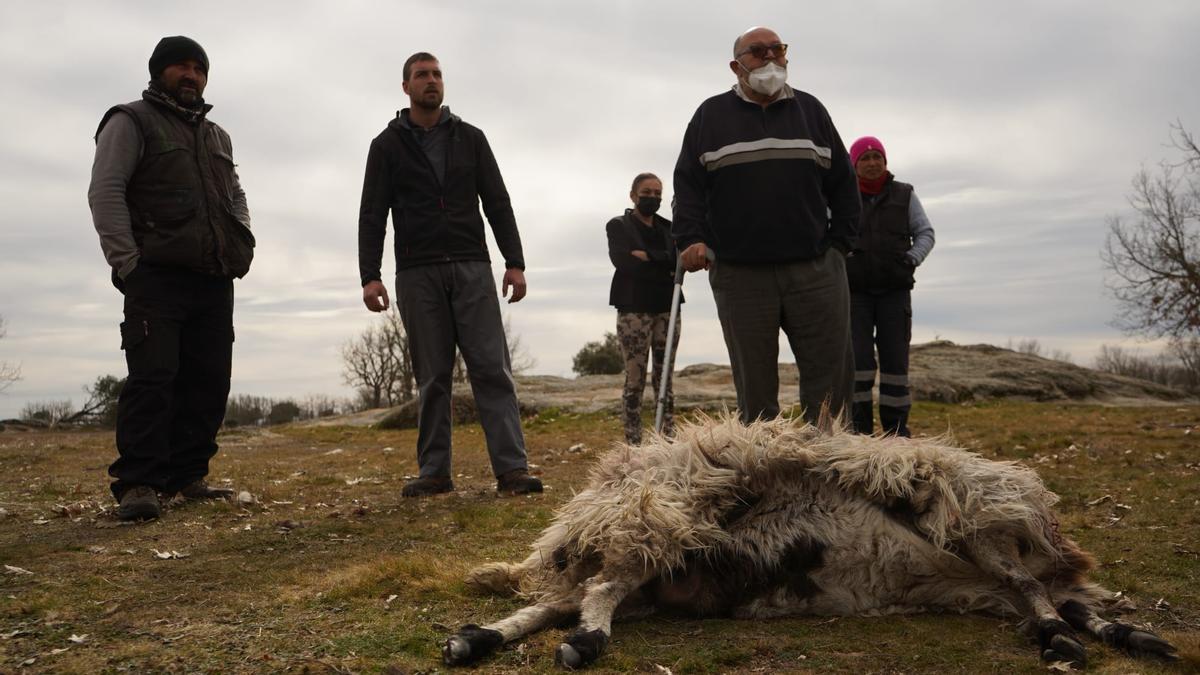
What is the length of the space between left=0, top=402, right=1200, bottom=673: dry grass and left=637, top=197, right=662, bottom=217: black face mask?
259cm

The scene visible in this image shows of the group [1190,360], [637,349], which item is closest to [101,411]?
[637,349]

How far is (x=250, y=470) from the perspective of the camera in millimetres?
8773

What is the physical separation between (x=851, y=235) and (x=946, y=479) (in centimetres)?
204

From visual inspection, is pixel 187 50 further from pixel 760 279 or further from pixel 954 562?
pixel 954 562

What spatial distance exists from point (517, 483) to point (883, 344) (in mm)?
2930

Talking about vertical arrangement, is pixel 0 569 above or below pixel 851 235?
below

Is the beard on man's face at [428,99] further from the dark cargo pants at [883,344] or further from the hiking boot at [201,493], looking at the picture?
the dark cargo pants at [883,344]

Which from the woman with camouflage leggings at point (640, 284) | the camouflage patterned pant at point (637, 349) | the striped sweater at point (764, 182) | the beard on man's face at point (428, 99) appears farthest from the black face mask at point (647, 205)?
the striped sweater at point (764, 182)

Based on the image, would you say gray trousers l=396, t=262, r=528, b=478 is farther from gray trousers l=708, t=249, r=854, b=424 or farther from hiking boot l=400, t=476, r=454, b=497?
gray trousers l=708, t=249, r=854, b=424

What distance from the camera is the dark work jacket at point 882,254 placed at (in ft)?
21.5

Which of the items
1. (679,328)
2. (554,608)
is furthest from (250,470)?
(554,608)

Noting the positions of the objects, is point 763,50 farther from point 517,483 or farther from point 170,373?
point 170,373

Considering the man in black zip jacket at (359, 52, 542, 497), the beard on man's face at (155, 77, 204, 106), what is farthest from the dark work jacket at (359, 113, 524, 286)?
the beard on man's face at (155, 77, 204, 106)

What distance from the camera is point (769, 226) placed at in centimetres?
457
